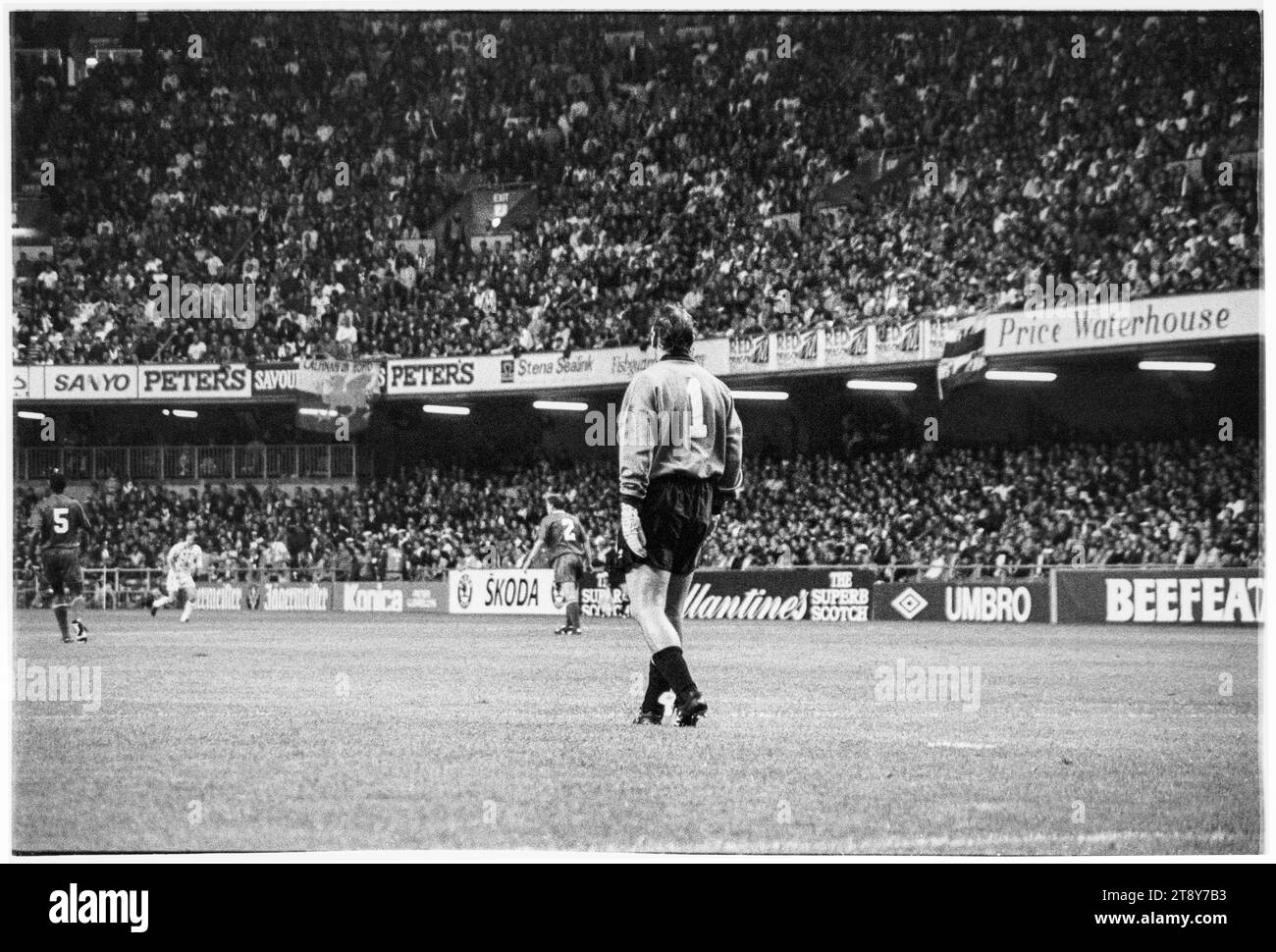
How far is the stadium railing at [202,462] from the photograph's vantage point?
114ft

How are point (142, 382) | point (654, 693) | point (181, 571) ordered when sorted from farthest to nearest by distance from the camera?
point (142, 382) < point (181, 571) < point (654, 693)

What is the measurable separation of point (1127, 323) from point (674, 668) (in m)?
21.2

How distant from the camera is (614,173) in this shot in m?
36.1

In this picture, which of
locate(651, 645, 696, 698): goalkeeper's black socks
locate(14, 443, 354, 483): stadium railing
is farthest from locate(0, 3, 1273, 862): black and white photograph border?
locate(14, 443, 354, 483): stadium railing

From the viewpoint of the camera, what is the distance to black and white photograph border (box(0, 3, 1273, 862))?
676 cm

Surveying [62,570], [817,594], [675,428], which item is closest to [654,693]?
[675,428]

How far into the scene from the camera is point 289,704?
9.90m

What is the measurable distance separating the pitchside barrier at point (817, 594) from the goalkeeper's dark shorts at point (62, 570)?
5.22m

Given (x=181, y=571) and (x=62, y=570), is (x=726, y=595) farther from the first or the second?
(x=62, y=570)

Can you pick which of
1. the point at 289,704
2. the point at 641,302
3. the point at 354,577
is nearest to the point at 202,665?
the point at 289,704

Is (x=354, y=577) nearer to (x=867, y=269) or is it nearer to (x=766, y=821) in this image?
(x=867, y=269)

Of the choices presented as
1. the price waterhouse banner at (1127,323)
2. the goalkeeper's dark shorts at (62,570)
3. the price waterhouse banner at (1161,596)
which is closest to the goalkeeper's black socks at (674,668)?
the goalkeeper's dark shorts at (62,570)

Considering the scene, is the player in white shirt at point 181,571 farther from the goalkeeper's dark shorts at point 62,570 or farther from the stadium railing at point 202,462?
the stadium railing at point 202,462
